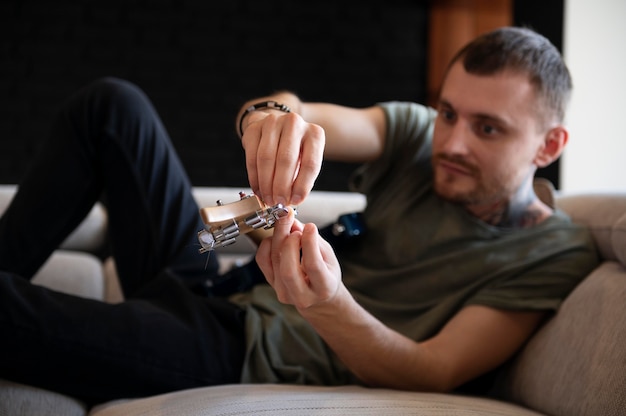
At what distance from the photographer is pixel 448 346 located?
1.12 meters

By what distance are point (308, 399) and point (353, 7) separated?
3.71m

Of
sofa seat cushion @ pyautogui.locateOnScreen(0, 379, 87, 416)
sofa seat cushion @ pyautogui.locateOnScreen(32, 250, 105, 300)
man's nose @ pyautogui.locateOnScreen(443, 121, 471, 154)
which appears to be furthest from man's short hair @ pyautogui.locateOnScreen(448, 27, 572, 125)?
sofa seat cushion @ pyautogui.locateOnScreen(32, 250, 105, 300)

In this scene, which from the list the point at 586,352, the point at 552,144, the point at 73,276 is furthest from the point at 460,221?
the point at 73,276

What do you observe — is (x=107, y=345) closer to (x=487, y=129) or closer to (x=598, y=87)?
(x=487, y=129)

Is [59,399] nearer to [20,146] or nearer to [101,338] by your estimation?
[101,338]

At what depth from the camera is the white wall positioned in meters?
2.56

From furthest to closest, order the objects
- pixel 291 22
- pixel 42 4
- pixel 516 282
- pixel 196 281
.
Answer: pixel 291 22 < pixel 42 4 < pixel 196 281 < pixel 516 282

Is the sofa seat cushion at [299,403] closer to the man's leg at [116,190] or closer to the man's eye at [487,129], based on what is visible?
the man's leg at [116,190]

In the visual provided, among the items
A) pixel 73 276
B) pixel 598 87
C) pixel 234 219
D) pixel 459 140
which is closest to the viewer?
pixel 234 219

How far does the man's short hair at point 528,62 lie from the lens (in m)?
1.28

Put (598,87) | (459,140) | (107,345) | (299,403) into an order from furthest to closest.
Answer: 1. (598,87)
2. (459,140)
3. (107,345)
4. (299,403)

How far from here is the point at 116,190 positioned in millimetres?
1370

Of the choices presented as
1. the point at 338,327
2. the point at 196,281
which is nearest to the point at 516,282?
the point at 338,327

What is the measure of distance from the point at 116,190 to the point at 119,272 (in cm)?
19
